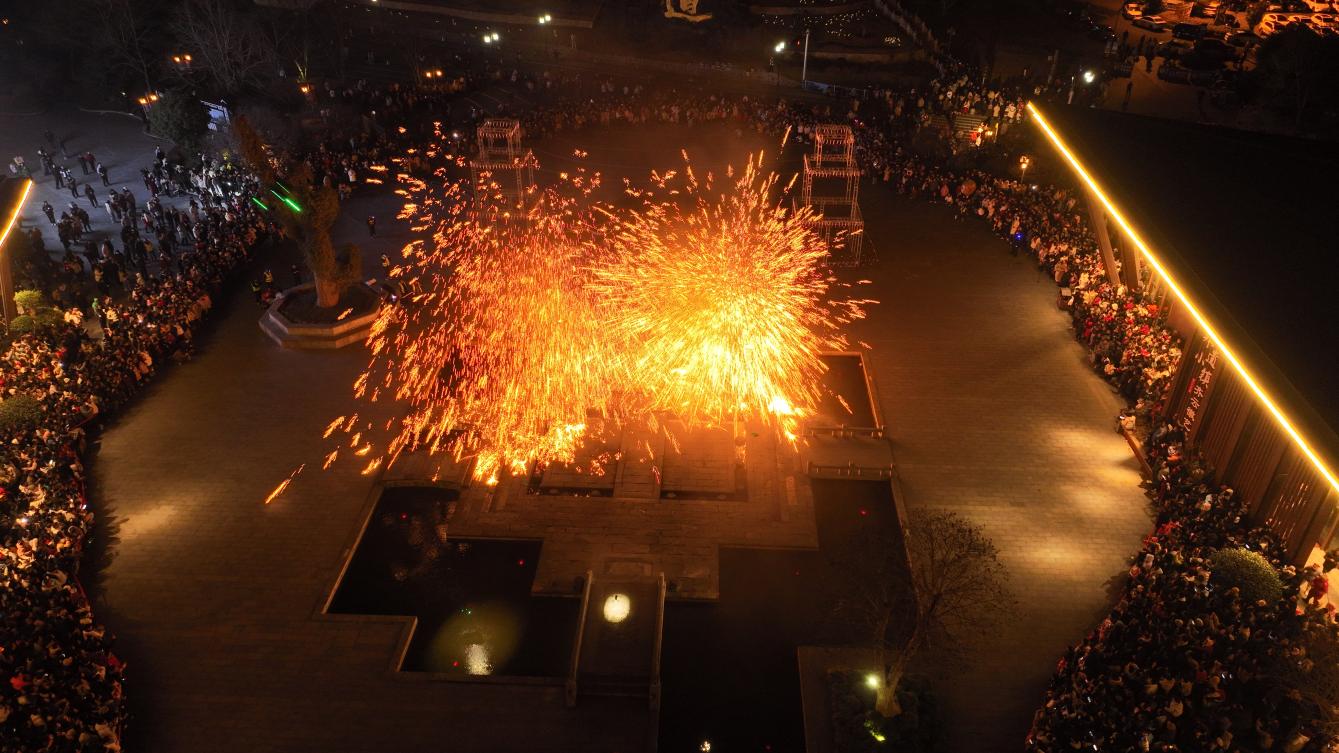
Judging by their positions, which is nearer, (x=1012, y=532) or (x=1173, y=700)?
(x=1173, y=700)

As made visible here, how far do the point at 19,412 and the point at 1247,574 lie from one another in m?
26.0

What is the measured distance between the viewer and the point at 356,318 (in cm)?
2509

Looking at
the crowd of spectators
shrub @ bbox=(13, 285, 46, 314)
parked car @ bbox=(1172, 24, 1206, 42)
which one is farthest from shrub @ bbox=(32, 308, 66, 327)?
parked car @ bbox=(1172, 24, 1206, 42)

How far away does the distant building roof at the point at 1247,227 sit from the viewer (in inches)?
506

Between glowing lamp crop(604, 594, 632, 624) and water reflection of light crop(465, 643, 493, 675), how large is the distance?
7.73 ft

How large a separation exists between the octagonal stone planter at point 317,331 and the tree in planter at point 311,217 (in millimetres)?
1086

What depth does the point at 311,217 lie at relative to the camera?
2372 centimetres

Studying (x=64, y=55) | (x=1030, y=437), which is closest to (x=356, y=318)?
(x=1030, y=437)

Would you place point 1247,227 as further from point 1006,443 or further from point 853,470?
point 853,470

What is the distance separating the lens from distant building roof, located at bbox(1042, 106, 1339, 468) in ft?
42.1

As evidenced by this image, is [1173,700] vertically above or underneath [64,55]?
underneath

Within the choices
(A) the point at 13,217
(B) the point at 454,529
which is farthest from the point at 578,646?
(A) the point at 13,217

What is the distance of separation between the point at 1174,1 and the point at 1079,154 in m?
43.4

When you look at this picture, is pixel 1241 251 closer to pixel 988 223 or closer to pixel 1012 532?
pixel 1012 532
